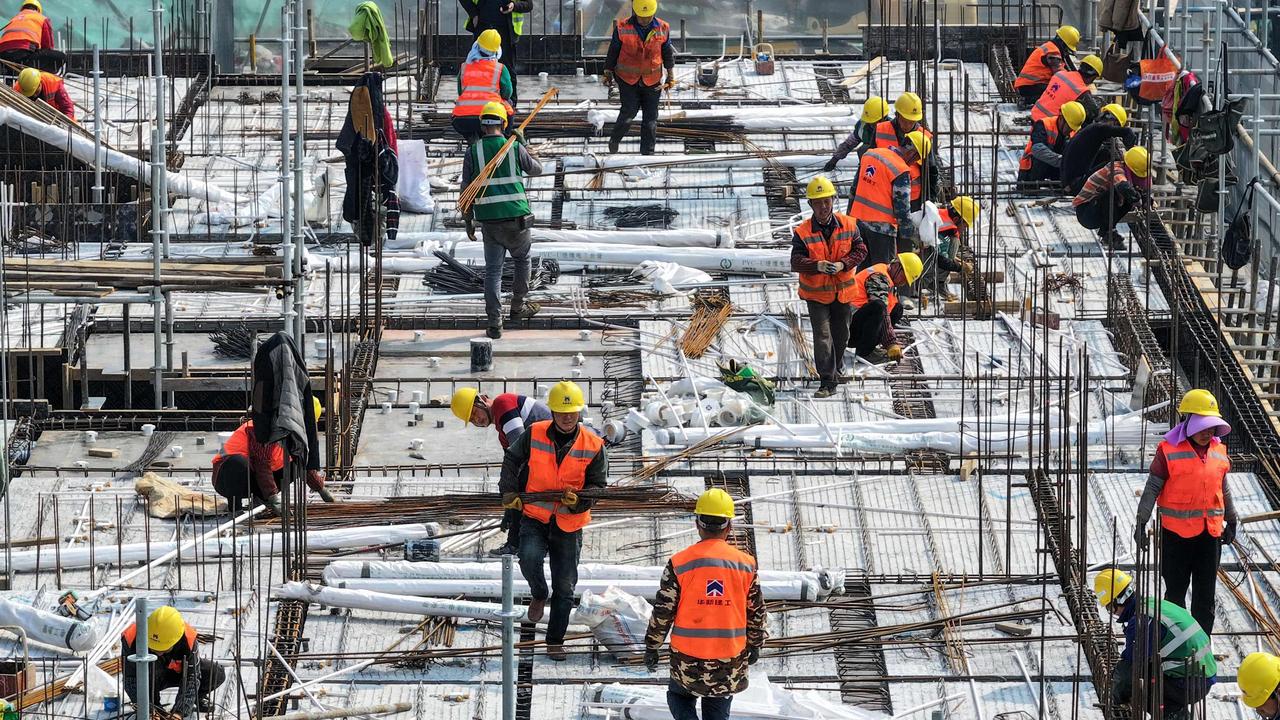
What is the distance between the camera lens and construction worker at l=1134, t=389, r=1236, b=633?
1419 centimetres

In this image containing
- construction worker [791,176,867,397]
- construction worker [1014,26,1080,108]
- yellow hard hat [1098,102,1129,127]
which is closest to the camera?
construction worker [791,176,867,397]

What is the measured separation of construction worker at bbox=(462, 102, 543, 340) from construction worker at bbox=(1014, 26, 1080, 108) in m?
8.00

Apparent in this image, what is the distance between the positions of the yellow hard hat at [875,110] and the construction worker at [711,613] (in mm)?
9633

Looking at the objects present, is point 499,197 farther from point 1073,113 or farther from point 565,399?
point 1073,113

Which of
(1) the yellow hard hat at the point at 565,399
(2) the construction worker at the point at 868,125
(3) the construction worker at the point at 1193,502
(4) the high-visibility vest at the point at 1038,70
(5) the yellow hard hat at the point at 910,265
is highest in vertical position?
(4) the high-visibility vest at the point at 1038,70

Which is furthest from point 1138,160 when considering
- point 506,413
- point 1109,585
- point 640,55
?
point 506,413

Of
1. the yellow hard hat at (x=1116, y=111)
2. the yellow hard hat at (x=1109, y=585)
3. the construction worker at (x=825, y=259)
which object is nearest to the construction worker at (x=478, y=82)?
the construction worker at (x=825, y=259)

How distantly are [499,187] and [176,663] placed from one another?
6.75m

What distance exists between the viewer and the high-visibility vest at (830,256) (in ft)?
59.5

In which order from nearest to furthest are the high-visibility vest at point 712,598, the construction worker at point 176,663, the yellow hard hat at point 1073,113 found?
the high-visibility vest at point 712,598
the construction worker at point 176,663
the yellow hard hat at point 1073,113

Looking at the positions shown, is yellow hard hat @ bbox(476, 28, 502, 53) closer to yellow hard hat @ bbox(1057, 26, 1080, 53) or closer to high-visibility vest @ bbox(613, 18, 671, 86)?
high-visibility vest @ bbox(613, 18, 671, 86)

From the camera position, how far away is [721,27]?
32.4 metres

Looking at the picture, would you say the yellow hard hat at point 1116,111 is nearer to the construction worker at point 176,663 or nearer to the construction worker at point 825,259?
the construction worker at point 825,259

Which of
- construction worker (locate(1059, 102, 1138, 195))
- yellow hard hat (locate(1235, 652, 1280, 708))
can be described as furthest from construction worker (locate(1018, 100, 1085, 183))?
yellow hard hat (locate(1235, 652, 1280, 708))
